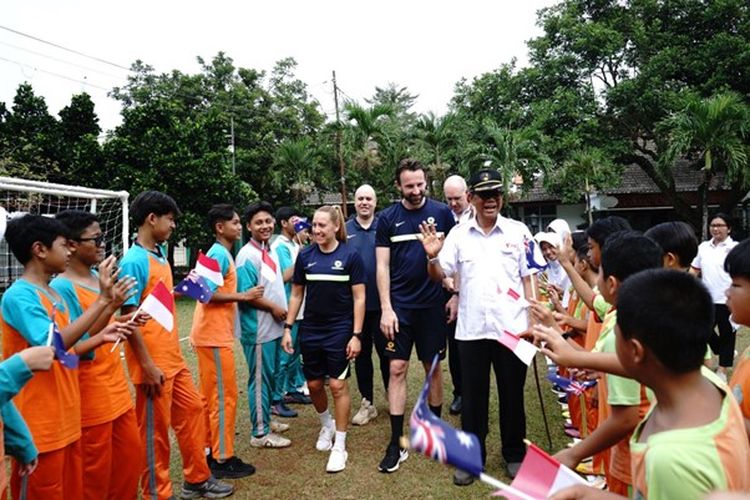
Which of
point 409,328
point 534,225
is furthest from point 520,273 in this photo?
point 534,225

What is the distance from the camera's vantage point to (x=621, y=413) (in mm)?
1955

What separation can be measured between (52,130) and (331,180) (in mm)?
10554

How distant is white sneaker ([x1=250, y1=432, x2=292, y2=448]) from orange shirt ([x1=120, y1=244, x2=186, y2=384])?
4.46 ft

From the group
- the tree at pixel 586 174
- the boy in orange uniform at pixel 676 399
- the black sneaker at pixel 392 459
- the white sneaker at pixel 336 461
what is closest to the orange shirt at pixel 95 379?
the white sneaker at pixel 336 461

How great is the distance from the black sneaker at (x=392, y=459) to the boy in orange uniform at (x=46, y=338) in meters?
2.04

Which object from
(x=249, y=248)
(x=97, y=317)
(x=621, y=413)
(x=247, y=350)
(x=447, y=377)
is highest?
(x=249, y=248)

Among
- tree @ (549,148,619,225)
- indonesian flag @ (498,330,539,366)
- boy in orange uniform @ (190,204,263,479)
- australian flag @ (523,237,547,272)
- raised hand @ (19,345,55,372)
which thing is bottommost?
boy in orange uniform @ (190,204,263,479)

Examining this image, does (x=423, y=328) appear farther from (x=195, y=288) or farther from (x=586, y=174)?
(x=586, y=174)

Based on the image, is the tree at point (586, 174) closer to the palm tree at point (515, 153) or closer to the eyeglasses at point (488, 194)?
the palm tree at point (515, 153)

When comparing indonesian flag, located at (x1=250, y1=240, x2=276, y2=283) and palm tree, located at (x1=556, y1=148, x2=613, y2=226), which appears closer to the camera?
indonesian flag, located at (x1=250, y1=240, x2=276, y2=283)

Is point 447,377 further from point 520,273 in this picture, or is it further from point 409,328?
point 520,273

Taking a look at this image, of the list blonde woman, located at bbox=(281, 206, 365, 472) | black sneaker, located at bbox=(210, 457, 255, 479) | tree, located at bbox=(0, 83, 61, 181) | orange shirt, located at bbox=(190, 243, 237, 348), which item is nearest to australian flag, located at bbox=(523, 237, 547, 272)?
blonde woman, located at bbox=(281, 206, 365, 472)

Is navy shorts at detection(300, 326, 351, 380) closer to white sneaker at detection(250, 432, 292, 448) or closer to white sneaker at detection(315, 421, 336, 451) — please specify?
white sneaker at detection(315, 421, 336, 451)

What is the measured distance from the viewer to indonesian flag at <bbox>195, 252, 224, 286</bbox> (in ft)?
12.3
